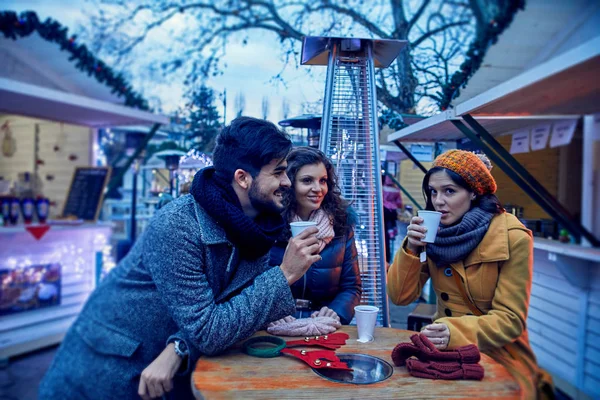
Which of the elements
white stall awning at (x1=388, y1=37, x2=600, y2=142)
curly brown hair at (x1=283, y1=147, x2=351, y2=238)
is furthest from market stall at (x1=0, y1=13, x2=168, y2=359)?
white stall awning at (x1=388, y1=37, x2=600, y2=142)

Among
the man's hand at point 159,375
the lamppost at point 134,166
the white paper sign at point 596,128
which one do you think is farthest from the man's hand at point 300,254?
the lamppost at point 134,166

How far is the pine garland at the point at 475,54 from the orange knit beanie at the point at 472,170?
384 mm

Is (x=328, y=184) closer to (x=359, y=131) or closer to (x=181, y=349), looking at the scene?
(x=359, y=131)

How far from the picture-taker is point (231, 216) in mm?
1514

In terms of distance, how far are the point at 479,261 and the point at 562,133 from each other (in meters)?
0.61

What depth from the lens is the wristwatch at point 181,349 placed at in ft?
5.05

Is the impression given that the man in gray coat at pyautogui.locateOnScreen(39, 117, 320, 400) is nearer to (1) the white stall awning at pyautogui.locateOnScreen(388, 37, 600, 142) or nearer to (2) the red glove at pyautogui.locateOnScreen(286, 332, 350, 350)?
(2) the red glove at pyautogui.locateOnScreen(286, 332, 350, 350)

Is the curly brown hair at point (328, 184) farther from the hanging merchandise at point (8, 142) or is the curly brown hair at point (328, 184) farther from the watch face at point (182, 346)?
the hanging merchandise at point (8, 142)

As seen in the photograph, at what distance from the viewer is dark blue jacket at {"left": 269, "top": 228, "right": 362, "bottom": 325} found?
223cm

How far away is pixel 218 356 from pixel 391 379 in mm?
612

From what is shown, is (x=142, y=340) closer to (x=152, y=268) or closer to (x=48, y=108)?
(x=152, y=268)

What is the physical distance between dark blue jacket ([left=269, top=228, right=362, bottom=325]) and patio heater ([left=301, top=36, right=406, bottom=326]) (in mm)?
52

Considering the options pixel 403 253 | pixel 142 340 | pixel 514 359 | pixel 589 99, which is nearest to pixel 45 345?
pixel 142 340

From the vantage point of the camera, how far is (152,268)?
60.4 inches
